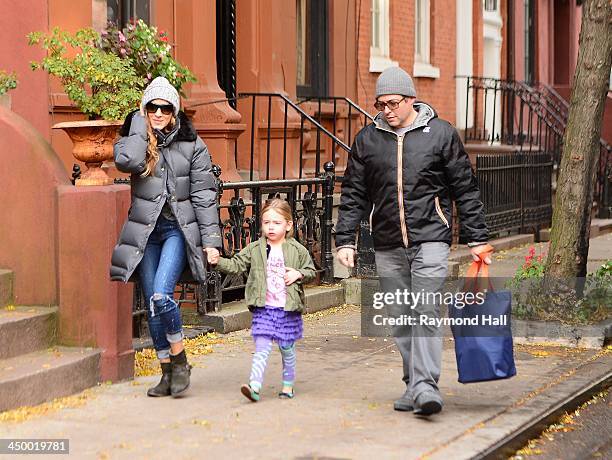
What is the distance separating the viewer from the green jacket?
7.85 metres

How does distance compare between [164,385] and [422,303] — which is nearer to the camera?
[422,303]

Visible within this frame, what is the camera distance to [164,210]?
25.6 feet

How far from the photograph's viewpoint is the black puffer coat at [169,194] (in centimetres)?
772

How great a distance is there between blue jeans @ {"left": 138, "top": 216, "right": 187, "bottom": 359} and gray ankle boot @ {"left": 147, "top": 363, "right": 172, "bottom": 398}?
179mm

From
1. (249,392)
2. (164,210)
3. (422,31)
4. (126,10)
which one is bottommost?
(249,392)

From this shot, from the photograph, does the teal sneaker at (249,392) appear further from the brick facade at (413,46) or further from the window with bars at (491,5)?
the window with bars at (491,5)

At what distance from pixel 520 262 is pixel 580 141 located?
5.64m

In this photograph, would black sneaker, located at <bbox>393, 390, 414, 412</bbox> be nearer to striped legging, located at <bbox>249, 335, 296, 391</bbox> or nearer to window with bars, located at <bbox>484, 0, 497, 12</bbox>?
striped legging, located at <bbox>249, 335, 296, 391</bbox>

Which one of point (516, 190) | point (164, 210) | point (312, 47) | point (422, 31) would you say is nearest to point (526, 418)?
point (164, 210)

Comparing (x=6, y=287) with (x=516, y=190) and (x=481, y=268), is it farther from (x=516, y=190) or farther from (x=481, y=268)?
(x=516, y=190)

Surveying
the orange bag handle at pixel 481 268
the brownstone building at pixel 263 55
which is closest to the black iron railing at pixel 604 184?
the brownstone building at pixel 263 55

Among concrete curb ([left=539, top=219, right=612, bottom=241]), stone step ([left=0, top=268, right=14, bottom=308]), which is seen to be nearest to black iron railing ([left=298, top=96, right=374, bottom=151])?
concrete curb ([left=539, top=219, right=612, bottom=241])

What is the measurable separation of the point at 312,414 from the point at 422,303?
0.86 meters

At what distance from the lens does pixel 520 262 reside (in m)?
16.4
